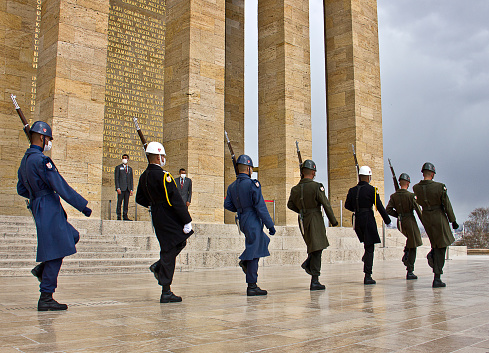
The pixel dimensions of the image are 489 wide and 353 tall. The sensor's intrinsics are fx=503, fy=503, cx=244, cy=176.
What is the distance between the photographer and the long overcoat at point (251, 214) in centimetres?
753

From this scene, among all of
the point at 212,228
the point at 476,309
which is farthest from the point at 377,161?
the point at 476,309

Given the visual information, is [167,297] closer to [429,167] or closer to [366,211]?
[366,211]

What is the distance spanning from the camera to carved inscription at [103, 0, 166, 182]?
19.6 metres

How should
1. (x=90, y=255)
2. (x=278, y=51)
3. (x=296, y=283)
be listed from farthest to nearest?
(x=278, y=51) < (x=90, y=255) < (x=296, y=283)

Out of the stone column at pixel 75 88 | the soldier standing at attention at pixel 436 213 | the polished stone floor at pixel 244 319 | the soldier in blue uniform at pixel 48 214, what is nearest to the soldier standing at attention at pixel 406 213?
the soldier standing at attention at pixel 436 213

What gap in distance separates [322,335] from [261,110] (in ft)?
52.5

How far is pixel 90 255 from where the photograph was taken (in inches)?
441

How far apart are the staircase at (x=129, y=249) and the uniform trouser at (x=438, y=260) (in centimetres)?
532

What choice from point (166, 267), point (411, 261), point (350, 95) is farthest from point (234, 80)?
point (166, 267)

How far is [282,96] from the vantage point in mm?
19094

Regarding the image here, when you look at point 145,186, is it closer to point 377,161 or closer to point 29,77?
point 29,77

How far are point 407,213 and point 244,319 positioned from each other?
272 inches

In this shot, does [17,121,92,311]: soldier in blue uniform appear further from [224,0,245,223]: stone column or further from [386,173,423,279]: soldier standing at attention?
[224,0,245,223]: stone column

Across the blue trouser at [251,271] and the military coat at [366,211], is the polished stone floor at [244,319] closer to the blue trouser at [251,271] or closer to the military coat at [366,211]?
the blue trouser at [251,271]
